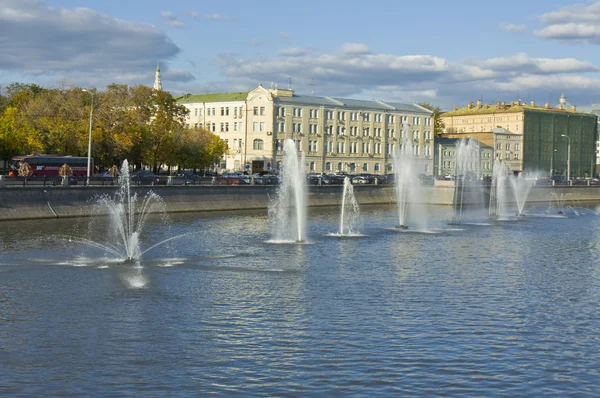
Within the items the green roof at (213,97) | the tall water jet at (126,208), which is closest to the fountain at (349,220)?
the tall water jet at (126,208)

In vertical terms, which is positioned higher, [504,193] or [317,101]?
[317,101]

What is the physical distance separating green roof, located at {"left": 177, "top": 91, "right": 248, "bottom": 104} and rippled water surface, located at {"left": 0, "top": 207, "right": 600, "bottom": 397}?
80933 mm

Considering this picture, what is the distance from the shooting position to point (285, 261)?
3575 centimetres

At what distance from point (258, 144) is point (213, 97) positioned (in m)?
13.1

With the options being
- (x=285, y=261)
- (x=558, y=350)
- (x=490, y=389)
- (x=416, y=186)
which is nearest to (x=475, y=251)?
(x=285, y=261)

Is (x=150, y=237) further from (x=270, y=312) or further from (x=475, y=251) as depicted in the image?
(x=270, y=312)

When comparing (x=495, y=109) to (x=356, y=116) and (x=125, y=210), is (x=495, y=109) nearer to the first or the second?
(x=356, y=116)

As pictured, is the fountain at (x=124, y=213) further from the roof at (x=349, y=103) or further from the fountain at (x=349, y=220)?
the roof at (x=349, y=103)

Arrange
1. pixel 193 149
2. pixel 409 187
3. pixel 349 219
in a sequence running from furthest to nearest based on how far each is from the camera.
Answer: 1. pixel 193 149
2. pixel 409 187
3. pixel 349 219

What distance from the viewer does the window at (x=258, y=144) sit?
11806 centimetres

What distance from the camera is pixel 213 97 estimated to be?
415 feet

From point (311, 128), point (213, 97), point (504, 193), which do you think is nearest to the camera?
point (504, 193)

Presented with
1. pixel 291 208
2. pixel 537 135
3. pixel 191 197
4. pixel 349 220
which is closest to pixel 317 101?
pixel 537 135

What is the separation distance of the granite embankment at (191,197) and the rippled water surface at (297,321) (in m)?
11.9
